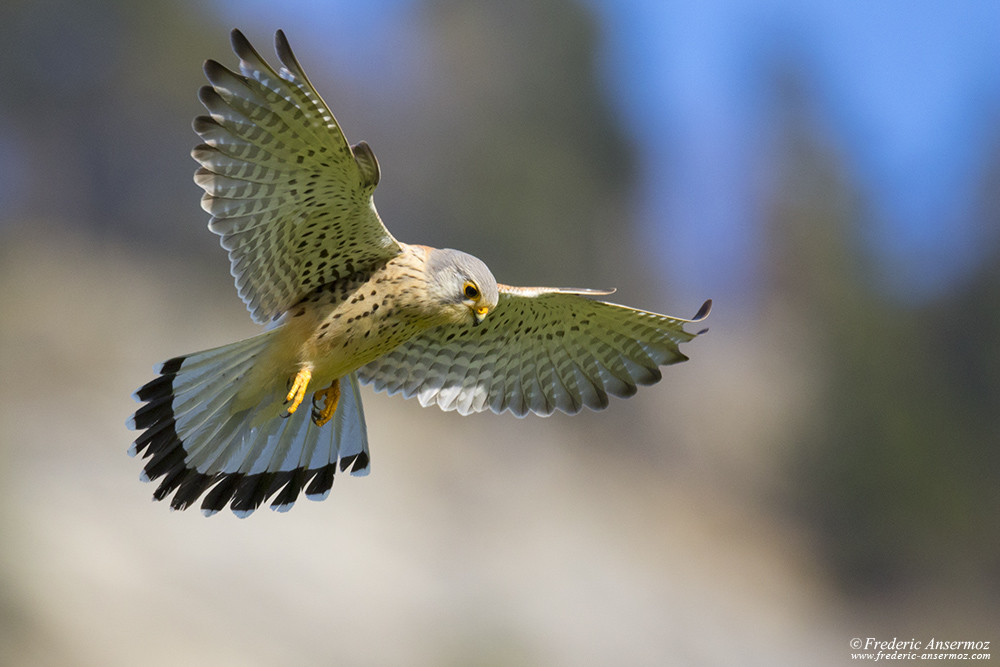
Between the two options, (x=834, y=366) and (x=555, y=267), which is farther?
(x=834, y=366)

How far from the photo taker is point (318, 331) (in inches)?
153

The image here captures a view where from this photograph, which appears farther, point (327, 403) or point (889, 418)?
point (889, 418)

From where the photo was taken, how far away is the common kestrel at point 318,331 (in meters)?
3.45

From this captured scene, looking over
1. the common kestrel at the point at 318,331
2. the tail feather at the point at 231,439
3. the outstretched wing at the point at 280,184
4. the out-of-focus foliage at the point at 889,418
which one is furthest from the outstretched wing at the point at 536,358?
the out-of-focus foliage at the point at 889,418

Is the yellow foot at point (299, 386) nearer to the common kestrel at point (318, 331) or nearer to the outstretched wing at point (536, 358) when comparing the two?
the common kestrel at point (318, 331)

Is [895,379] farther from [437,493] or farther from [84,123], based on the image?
[84,123]

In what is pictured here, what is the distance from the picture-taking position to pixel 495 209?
17.9 metres

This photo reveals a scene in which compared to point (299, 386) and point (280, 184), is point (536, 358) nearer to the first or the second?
point (299, 386)

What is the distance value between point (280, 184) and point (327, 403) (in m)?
1.01

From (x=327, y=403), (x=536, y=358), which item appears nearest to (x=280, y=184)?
(x=327, y=403)

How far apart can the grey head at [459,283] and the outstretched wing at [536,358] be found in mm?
547

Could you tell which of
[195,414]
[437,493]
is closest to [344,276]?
[195,414]

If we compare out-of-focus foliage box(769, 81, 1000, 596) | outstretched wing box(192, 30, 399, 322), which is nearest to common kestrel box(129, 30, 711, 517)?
outstretched wing box(192, 30, 399, 322)

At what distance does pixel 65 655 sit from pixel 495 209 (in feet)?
34.9
